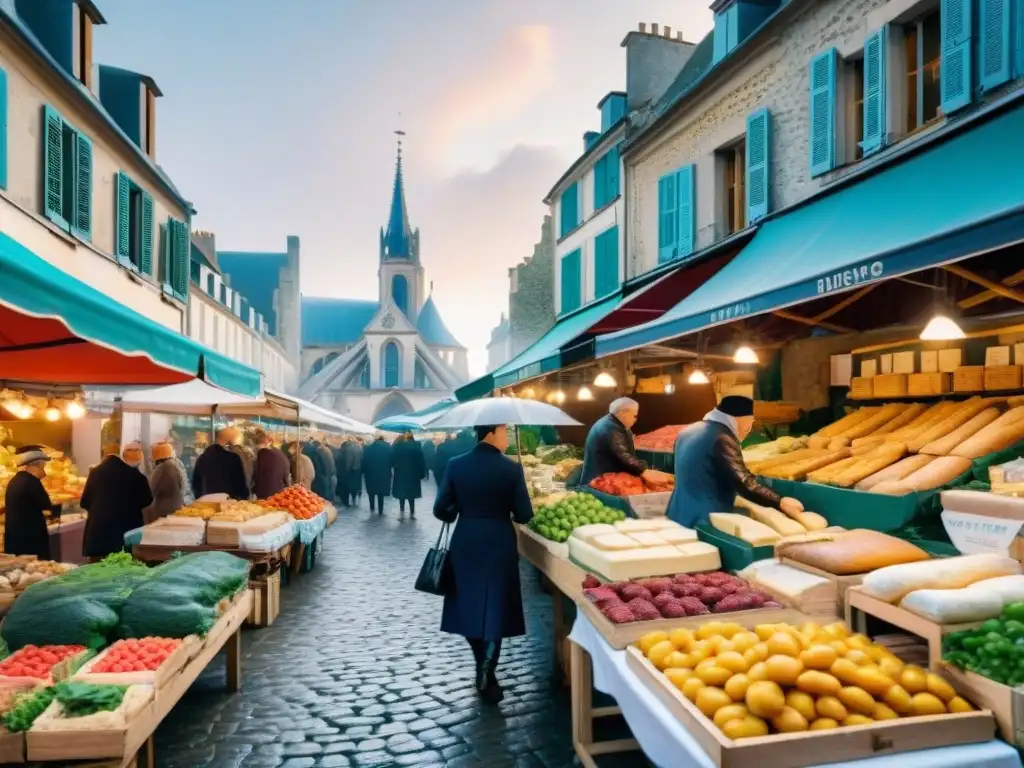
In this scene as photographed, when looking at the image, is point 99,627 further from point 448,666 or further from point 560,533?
point 560,533

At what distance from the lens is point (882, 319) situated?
764 cm

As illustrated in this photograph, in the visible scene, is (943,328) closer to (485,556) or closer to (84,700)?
(485,556)

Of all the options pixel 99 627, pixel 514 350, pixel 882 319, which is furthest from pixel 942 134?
pixel 514 350

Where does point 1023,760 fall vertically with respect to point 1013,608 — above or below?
below

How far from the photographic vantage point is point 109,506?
7594mm

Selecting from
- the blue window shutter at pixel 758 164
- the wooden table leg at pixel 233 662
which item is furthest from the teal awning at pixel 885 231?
the wooden table leg at pixel 233 662

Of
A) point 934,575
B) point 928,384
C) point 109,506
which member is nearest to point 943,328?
point 928,384

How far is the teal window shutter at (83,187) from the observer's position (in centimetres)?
1141

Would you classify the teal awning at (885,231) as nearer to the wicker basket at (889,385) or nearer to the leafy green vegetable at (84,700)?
the wicker basket at (889,385)

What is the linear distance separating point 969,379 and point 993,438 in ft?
5.35

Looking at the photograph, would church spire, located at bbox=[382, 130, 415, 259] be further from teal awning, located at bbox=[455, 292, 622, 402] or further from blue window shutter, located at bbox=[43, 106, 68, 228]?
blue window shutter, located at bbox=[43, 106, 68, 228]

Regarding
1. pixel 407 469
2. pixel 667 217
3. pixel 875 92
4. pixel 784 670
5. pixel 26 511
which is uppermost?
pixel 875 92

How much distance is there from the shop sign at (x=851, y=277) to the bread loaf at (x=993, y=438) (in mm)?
1555

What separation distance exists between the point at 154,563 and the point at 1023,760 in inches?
266
